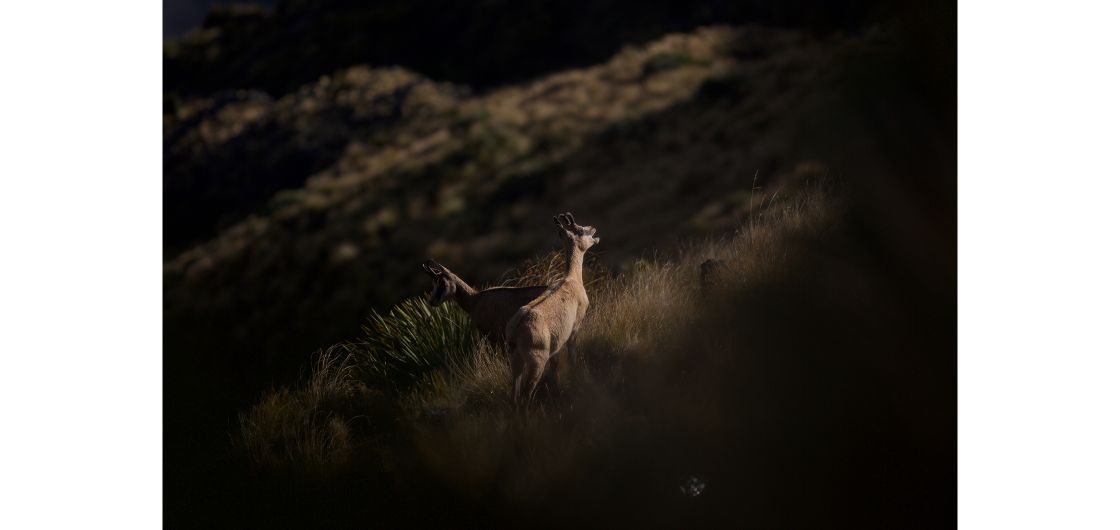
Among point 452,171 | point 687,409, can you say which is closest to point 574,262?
point 687,409

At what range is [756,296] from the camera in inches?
209

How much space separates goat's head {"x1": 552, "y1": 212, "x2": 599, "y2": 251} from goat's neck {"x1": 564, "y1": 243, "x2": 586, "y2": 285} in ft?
0.09

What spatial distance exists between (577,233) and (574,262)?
0.57ft

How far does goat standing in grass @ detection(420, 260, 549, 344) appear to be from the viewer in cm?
496

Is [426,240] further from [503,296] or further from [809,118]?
[809,118]

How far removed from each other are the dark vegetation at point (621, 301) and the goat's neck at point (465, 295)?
138mm

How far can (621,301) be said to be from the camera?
5.20 m

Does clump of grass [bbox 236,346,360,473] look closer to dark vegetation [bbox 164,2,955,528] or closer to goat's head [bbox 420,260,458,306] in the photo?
dark vegetation [bbox 164,2,955,528]

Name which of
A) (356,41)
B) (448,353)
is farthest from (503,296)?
(356,41)

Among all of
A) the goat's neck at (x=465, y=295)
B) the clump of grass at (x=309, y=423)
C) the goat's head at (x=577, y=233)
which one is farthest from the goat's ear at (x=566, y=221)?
the clump of grass at (x=309, y=423)

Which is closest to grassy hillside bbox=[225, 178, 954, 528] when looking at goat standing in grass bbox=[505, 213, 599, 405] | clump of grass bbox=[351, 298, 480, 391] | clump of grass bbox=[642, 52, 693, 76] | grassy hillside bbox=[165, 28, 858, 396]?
clump of grass bbox=[351, 298, 480, 391]
